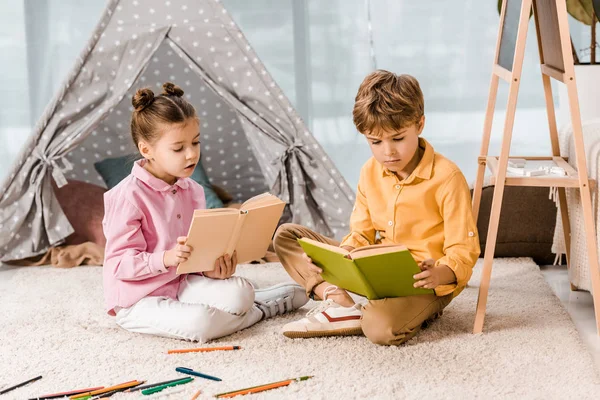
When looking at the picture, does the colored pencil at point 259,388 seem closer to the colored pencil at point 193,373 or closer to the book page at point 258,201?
the colored pencil at point 193,373

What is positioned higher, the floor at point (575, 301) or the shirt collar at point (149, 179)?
the shirt collar at point (149, 179)

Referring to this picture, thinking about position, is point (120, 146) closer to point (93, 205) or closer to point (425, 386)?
point (93, 205)

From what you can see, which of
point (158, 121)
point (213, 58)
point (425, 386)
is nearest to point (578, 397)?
point (425, 386)

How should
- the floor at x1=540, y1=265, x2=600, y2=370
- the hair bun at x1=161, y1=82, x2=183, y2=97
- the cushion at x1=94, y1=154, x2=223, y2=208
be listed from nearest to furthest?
the floor at x1=540, y1=265, x2=600, y2=370, the hair bun at x1=161, y1=82, x2=183, y2=97, the cushion at x1=94, y1=154, x2=223, y2=208

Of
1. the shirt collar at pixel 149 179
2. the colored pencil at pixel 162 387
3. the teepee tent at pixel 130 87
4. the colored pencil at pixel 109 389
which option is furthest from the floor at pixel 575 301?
the colored pencil at pixel 109 389

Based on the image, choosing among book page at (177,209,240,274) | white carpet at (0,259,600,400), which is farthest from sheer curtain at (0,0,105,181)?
book page at (177,209,240,274)

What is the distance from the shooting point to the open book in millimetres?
1881

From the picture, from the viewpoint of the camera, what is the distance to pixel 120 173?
3.18 metres

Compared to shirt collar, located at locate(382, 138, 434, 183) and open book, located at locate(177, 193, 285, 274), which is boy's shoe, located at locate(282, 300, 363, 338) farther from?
shirt collar, located at locate(382, 138, 434, 183)

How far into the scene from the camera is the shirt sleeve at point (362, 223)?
2.12 m

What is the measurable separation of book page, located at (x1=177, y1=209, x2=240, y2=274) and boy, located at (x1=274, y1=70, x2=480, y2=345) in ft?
0.71

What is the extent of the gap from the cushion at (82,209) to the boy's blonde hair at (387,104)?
143 cm

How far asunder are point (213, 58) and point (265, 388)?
4.83 feet

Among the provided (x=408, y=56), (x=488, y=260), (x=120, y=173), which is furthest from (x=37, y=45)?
(x=488, y=260)
